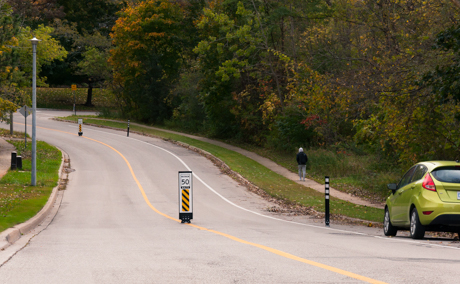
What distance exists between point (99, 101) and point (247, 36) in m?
49.5

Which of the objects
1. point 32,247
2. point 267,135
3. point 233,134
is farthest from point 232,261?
point 233,134

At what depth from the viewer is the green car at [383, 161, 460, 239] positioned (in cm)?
1049

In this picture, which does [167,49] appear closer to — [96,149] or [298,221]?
[96,149]

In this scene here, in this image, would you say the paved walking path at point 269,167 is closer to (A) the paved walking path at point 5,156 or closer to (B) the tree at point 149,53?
(A) the paved walking path at point 5,156

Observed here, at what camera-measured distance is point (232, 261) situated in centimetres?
777

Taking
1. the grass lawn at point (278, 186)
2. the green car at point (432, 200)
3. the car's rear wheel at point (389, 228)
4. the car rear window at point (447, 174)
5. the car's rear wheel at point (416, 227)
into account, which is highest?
the car rear window at point (447, 174)

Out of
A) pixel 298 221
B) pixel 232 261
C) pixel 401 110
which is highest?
pixel 401 110

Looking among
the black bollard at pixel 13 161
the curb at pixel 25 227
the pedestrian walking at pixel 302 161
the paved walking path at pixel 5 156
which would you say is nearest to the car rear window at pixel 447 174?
the curb at pixel 25 227

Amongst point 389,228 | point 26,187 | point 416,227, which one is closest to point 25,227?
point 389,228

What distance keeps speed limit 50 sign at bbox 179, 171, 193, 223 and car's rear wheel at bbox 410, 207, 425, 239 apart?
6.16m

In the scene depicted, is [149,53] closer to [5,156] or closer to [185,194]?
[5,156]

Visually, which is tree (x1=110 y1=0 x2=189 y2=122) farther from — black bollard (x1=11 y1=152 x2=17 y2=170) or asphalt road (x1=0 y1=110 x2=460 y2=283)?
asphalt road (x1=0 y1=110 x2=460 y2=283)

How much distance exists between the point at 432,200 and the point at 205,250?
4.90 meters

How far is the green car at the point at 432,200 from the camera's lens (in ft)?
34.4
